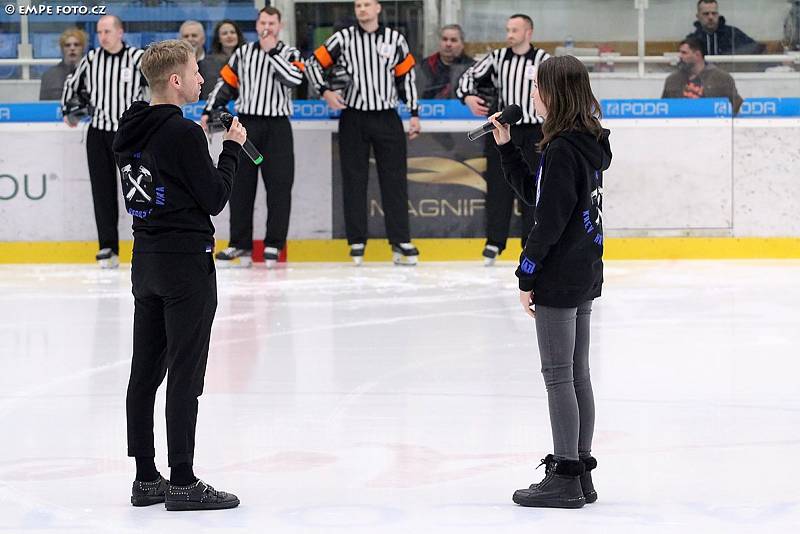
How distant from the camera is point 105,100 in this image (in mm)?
9000

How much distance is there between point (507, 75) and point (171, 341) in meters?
6.22

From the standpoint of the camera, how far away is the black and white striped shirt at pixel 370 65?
29.5ft

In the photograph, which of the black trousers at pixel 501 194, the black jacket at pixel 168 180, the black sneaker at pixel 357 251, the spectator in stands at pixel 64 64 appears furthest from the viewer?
the spectator in stands at pixel 64 64

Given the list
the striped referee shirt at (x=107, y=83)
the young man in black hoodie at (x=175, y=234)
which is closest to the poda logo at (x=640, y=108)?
the striped referee shirt at (x=107, y=83)

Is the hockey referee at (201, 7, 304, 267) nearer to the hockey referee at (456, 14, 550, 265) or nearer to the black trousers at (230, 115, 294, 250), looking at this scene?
the black trousers at (230, 115, 294, 250)

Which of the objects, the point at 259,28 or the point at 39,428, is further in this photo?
the point at 259,28

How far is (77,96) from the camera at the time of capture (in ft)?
29.8

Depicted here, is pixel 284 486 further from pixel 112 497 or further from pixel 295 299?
pixel 295 299

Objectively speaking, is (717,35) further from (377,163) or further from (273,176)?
(273,176)

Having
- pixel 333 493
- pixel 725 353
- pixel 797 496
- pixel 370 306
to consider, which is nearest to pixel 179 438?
pixel 333 493

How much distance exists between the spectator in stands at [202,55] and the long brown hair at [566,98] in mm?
6431

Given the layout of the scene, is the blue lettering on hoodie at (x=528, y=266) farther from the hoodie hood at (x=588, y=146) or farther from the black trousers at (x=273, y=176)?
the black trousers at (x=273, y=176)

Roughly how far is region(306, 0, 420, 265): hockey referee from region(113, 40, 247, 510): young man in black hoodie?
235 inches

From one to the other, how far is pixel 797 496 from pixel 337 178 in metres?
6.63
